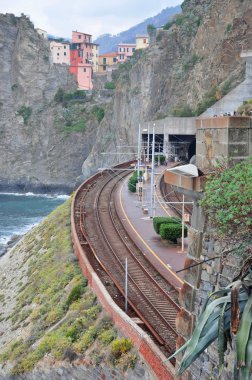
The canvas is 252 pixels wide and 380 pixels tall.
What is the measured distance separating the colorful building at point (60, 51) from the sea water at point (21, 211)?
49073 millimetres

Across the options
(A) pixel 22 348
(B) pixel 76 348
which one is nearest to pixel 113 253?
(A) pixel 22 348

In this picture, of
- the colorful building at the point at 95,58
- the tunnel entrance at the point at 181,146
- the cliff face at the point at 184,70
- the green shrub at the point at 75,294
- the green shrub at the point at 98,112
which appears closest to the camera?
the green shrub at the point at 75,294

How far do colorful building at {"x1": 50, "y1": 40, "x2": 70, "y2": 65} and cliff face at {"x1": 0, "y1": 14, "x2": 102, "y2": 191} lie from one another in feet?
41.7

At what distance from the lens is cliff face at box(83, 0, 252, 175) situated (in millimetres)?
66000

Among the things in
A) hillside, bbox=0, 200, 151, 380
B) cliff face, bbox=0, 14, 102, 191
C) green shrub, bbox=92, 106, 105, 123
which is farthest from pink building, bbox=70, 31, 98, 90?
hillside, bbox=0, 200, 151, 380

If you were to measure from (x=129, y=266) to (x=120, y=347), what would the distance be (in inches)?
341

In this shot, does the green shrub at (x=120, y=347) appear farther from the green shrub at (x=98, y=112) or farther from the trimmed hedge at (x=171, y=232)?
the green shrub at (x=98, y=112)

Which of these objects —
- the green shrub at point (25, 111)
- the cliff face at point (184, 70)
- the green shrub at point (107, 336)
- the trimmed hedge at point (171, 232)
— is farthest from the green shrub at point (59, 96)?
the green shrub at point (107, 336)

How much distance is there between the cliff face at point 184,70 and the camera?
66.0 meters

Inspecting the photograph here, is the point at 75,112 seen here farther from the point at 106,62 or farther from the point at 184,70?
the point at 184,70

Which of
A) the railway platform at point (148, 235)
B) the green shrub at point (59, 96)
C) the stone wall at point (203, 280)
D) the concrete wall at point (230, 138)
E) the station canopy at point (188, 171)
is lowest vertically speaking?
the railway platform at point (148, 235)

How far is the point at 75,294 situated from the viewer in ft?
68.0

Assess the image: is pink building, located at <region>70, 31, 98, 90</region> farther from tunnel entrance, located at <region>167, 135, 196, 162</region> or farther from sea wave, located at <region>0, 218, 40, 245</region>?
tunnel entrance, located at <region>167, 135, 196, 162</region>

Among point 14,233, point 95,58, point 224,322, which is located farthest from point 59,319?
point 95,58
